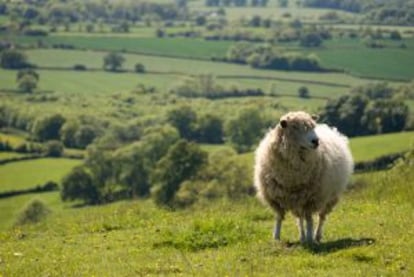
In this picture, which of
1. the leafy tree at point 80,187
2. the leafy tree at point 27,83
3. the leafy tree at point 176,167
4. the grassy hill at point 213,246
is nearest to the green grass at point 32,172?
the leafy tree at point 80,187

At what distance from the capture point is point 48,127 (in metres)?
104

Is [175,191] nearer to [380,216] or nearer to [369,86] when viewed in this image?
[380,216]

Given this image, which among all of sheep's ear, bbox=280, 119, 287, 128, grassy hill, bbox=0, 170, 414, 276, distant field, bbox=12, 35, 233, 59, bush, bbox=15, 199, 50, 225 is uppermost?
sheep's ear, bbox=280, 119, 287, 128

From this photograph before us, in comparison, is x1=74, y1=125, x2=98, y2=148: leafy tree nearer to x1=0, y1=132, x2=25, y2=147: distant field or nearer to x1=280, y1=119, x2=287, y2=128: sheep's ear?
x1=0, y1=132, x2=25, y2=147: distant field

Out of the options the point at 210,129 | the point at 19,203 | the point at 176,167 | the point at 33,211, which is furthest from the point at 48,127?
the point at 176,167

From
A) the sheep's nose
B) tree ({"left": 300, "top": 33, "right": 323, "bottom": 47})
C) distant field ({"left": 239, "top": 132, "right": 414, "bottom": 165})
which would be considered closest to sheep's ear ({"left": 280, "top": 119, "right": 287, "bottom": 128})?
the sheep's nose

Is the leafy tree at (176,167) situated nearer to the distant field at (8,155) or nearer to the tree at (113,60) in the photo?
the distant field at (8,155)

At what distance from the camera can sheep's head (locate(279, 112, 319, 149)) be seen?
47.2 ft

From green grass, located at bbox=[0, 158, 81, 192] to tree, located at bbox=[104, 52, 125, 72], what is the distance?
4761 centimetres

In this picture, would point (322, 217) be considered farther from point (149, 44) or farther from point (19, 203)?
point (149, 44)

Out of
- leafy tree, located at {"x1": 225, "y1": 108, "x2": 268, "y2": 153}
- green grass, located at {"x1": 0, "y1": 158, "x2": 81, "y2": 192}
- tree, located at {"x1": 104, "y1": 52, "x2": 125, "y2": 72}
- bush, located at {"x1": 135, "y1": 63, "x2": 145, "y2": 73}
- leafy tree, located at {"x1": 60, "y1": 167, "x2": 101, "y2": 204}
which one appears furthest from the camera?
bush, located at {"x1": 135, "y1": 63, "x2": 145, "y2": 73}

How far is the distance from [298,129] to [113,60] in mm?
122121

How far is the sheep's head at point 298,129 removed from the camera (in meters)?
14.4

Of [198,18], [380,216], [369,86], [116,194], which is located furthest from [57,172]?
[198,18]
